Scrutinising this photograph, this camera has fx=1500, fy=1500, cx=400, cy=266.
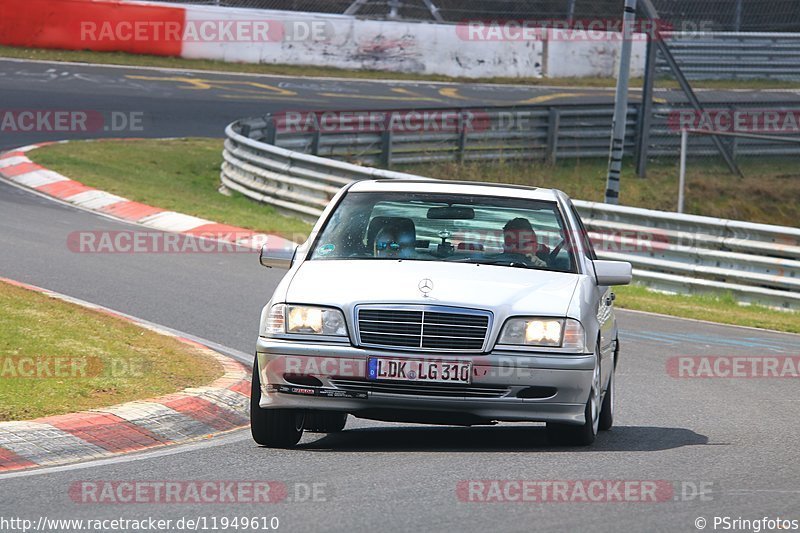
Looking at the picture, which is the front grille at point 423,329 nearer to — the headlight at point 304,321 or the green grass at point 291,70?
the headlight at point 304,321

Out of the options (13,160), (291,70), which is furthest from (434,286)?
(291,70)

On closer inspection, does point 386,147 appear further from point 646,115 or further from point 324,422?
point 324,422

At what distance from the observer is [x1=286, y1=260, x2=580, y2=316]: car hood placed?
8.00 m

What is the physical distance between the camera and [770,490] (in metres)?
7.11

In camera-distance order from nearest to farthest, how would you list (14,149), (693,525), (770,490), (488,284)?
(693,525) → (770,490) → (488,284) → (14,149)

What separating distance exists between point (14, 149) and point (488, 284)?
17561 millimetres

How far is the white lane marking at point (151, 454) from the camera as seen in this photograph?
7324mm

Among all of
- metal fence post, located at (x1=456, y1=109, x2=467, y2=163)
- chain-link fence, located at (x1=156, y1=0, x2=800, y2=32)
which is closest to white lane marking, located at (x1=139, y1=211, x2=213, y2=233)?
metal fence post, located at (x1=456, y1=109, x2=467, y2=163)

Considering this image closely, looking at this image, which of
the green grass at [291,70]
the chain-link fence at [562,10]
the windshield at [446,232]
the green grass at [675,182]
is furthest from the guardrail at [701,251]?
the chain-link fence at [562,10]

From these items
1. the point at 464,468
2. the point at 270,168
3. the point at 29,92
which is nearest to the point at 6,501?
the point at 464,468

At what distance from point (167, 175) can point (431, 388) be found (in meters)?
16.7

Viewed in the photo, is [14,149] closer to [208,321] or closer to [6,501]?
[208,321]

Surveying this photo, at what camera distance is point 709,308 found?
17484 mm

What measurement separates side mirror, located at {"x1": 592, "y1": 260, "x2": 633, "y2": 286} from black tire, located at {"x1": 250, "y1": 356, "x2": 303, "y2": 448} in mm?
2066
